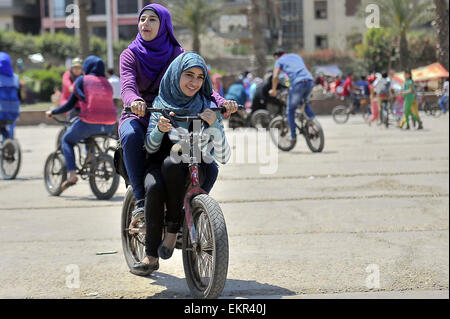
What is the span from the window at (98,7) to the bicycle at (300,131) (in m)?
63.4

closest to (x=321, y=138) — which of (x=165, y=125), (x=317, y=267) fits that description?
(x=317, y=267)

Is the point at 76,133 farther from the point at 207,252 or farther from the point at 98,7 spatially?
the point at 98,7

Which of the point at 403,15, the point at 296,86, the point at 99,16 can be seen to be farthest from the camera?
the point at 99,16

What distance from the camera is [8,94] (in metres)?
12.8

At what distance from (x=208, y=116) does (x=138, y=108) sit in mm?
411

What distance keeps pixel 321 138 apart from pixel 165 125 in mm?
10373

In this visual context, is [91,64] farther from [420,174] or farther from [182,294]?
[182,294]

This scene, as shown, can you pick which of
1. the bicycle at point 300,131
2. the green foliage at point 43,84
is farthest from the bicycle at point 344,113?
the green foliage at point 43,84

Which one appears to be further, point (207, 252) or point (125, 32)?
point (125, 32)

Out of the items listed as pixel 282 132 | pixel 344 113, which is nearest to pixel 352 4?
pixel 344 113
